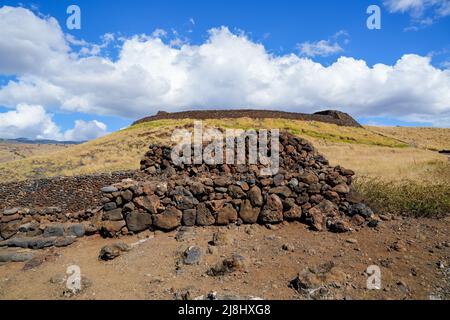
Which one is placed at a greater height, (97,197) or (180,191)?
(180,191)

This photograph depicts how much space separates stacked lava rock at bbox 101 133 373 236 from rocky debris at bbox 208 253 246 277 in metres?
1.98

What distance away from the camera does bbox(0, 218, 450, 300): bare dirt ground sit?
17.7 feet

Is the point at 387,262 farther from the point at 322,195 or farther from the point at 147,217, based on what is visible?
the point at 147,217

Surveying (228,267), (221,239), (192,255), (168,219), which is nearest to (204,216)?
(168,219)

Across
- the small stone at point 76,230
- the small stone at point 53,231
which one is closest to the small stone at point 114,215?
the small stone at point 76,230

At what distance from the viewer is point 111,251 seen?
7.15m

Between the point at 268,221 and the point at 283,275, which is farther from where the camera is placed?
the point at 268,221

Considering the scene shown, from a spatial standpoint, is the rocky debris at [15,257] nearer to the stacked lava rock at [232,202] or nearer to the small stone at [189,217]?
the stacked lava rock at [232,202]

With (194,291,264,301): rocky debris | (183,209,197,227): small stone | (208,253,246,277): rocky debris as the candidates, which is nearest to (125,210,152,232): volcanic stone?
(183,209,197,227): small stone

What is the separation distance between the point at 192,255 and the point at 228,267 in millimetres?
983

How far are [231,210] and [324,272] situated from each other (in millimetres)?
3114

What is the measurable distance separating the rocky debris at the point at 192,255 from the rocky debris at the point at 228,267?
21.9 inches
